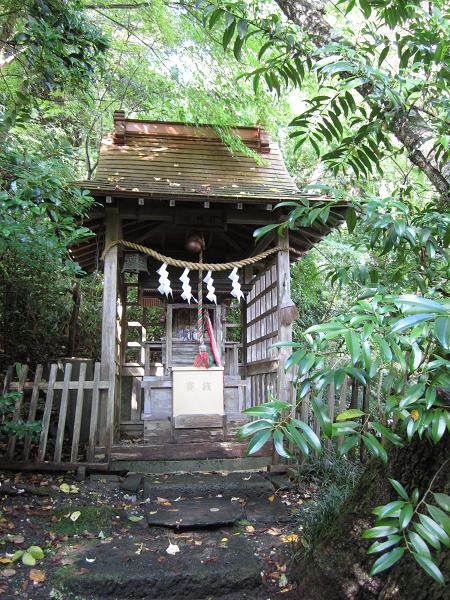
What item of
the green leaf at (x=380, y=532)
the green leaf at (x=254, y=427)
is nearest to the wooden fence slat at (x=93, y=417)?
the green leaf at (x=254, y=427)

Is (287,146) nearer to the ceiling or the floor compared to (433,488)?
nearer to the ceiling

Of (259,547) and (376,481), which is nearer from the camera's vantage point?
(376,481)

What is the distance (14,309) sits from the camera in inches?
329

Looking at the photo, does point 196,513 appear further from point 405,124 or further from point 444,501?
point 405,124

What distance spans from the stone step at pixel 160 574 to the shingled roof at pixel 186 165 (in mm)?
4242

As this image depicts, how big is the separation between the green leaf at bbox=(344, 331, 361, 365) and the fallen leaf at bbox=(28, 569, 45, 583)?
9.15 feet

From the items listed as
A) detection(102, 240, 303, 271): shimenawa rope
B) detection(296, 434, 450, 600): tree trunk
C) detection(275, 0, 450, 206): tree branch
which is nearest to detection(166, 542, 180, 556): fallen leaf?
detection(296, 434, 450, 600): tree trunk

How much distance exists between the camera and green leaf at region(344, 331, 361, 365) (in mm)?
1192

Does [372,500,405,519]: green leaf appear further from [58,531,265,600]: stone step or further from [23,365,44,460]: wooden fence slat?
[23,365,44,460]: wooden fence slat

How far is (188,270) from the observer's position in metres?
7.00

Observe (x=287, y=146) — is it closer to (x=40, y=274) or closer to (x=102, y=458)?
(x=40, y=274)

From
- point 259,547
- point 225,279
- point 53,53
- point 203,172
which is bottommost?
point 259,547

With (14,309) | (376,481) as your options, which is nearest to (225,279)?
(14,309)

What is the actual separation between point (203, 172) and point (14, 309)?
13.8 ft
